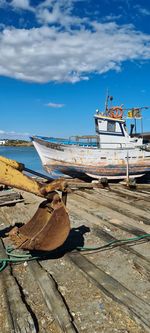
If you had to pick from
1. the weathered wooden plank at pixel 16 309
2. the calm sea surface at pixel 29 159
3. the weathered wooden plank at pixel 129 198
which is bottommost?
the calm sea surface at pixel 29 159

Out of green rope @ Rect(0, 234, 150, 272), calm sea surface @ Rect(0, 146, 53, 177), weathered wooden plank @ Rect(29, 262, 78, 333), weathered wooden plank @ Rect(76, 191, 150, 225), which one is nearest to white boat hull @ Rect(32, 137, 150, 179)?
weathered wooden plank @ Rect(76, 191, 150, 225)

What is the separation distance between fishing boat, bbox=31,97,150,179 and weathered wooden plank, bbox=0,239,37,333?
11.2 m

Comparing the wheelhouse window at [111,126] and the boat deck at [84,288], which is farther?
the wheelhouse window at [111,126]

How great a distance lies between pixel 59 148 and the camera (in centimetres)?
1602

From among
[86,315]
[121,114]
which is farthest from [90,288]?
[121,114]

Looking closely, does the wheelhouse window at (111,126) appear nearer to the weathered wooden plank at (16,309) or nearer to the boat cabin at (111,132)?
the boat cabin at (111,132)

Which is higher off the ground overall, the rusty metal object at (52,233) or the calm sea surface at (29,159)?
the rusty metal object at (52,233)

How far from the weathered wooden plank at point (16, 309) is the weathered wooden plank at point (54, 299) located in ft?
0.91

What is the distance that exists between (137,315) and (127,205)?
19.7 ft

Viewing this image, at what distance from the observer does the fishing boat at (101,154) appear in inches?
608

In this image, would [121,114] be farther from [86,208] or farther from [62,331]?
[62,331]

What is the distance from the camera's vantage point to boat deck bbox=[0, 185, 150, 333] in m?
3.08

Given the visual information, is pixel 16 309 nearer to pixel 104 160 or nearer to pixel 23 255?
pixel 23 255

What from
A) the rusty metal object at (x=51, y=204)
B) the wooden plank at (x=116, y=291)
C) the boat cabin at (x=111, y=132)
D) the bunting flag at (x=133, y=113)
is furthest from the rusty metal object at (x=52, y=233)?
the bunting flag at (x=133, y=113)
